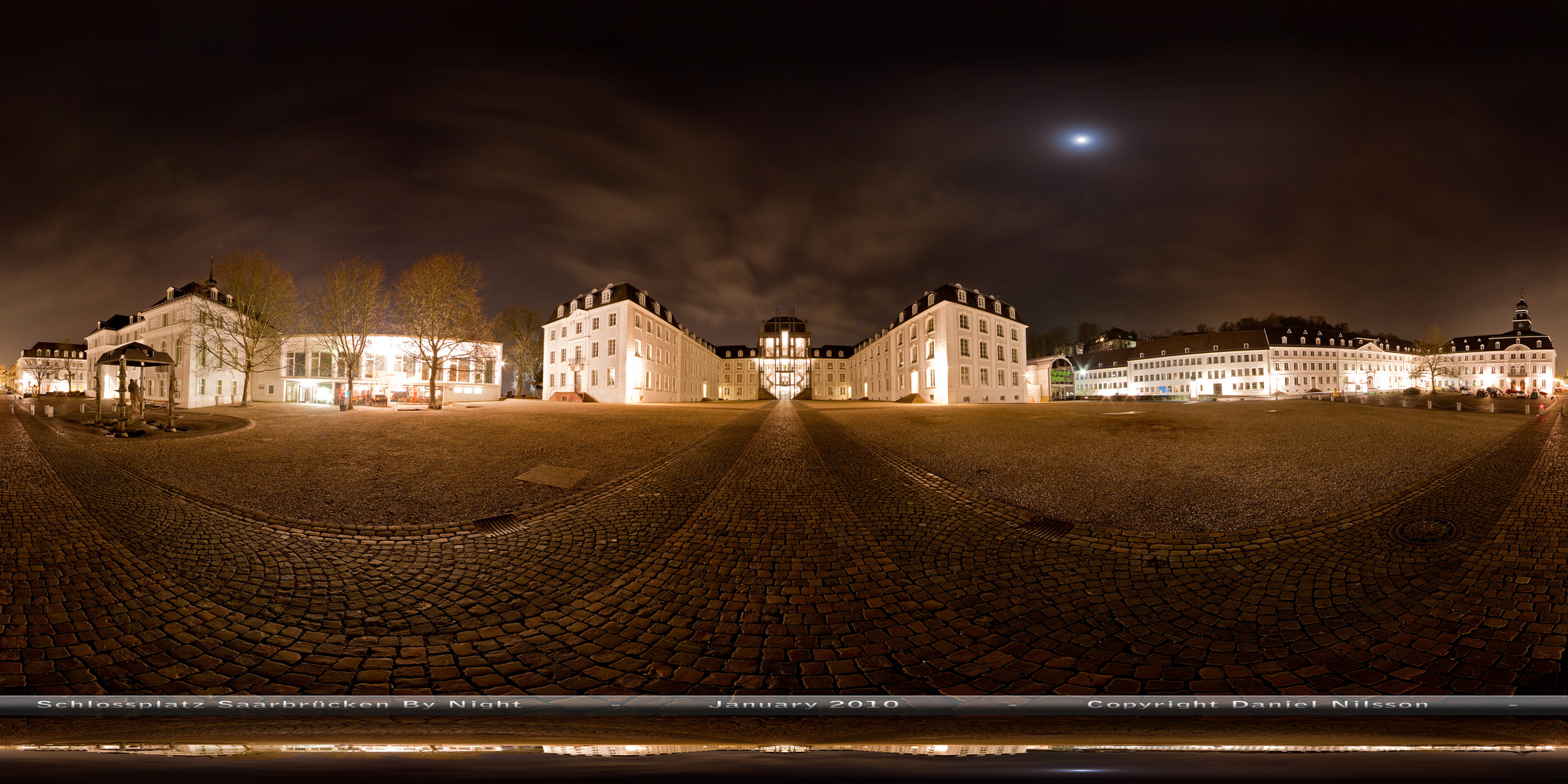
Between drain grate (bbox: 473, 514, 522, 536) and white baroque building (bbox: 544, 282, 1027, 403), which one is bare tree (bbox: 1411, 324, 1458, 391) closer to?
white baroque building (bbox: 544, 282, 1027, 403)

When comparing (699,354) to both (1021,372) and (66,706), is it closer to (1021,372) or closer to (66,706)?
(1021,372)

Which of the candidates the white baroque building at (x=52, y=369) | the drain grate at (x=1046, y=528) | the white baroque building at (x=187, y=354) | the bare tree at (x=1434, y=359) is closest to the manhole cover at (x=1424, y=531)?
the drain grate at (x=1046, y=528)

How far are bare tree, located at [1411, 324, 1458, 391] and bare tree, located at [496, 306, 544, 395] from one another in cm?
9312

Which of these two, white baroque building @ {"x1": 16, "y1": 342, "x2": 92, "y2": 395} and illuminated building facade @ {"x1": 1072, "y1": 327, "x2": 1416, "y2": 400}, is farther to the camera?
illuminated building facade @ {"x1": 1072, "y1": 327, "x2": 1416, "y2": 400}

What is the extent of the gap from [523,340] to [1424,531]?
60360mm

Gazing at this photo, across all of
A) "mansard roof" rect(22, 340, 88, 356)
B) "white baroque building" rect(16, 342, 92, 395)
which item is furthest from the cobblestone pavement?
"mansard roof" rect(22, 340, 88, 356)

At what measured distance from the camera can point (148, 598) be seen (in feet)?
12.3

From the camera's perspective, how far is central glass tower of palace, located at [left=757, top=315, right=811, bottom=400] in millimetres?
89188

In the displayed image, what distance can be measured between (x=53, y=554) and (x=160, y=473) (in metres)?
6.52

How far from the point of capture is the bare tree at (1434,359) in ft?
200

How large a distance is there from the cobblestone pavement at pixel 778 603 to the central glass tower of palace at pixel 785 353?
8251 centimetres

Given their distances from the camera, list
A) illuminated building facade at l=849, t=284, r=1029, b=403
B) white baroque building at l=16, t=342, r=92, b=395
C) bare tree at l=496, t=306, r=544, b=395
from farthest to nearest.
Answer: white baroque building at l=16, t=342, r=92, b=395
bare tree at l=496, t=306, r=544, b=395
illuminated building facade at l=849, t=284, r=1029, b=403

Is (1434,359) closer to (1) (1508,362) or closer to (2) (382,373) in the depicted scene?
(1) (1508,362)

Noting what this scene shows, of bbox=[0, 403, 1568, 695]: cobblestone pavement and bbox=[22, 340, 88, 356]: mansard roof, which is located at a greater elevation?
bbox=[22, 340, 88, 356]: mansard roof
